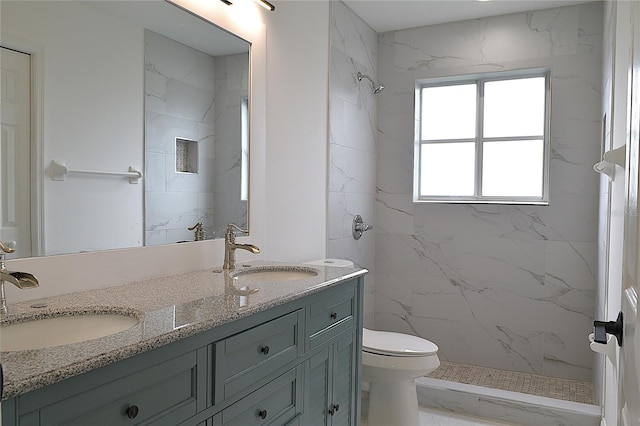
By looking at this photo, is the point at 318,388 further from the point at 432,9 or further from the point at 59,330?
the point at 432,9

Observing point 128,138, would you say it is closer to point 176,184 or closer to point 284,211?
point 176,184

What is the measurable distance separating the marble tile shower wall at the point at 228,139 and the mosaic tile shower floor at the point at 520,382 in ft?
6.44

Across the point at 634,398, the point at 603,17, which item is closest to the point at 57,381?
the point at 634,398

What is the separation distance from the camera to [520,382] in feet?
10.7

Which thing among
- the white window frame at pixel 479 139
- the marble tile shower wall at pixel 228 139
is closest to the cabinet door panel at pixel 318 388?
the marble tile shower wall at pixel 228 139

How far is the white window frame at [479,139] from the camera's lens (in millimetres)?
3432

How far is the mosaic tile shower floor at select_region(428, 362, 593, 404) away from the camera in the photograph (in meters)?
3.06

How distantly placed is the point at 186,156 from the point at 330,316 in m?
0.84

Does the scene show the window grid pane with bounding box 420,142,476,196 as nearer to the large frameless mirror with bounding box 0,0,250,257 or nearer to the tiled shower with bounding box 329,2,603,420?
the tiled shower with bounding box 329,2,603,420

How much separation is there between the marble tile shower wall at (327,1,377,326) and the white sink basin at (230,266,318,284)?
3.28 ft

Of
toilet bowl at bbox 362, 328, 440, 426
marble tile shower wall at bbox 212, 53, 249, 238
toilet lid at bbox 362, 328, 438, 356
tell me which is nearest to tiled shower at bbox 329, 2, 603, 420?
toilet lid at bbox 362, 328, 438, 356

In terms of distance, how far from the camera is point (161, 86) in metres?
1.82

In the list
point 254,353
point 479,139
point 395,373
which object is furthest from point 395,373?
point 479,139

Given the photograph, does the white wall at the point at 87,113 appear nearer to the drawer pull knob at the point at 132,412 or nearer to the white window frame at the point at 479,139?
the drawer pull knob at the point at 132,412
